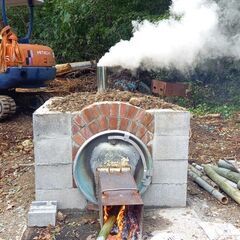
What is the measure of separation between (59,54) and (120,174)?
431 inches

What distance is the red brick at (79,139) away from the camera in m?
4.28

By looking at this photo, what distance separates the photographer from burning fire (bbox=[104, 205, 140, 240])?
3652 millimetres

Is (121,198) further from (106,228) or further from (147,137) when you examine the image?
(147,137)

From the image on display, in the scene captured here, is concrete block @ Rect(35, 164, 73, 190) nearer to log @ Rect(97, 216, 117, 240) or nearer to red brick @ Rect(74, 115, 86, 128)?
red brick @ Rect(74, 115, 86, 128)

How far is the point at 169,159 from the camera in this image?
4445 millimetres

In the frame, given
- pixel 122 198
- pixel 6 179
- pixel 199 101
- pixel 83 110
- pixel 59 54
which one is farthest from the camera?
pixel 59 54

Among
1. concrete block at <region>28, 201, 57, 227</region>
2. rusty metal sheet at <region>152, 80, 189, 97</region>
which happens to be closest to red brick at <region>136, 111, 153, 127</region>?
concrete block at <region>28, 201, 57, 227</region>

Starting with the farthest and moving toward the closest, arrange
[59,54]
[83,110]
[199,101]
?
[59,54]
[199,101]
[83,110]

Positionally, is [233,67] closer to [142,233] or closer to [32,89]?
[32,89]

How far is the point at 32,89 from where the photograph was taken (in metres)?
10.3

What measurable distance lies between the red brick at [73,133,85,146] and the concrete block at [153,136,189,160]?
730mm

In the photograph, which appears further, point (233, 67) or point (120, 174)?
point (233, 67)

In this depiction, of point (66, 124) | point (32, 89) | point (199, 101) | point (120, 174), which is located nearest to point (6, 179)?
point (66, 124)

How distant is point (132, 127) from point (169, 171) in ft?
2.05
